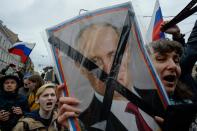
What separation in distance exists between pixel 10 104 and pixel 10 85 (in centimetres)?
38

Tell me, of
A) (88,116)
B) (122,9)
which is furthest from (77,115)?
(122,9)

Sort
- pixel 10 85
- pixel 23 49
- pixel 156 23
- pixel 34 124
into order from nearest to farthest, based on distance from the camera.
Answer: pixel 34 124 < pixel 156 23 < pixel 10 85 < pixel 23 49

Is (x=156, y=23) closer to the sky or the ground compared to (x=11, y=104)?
closer to the sky

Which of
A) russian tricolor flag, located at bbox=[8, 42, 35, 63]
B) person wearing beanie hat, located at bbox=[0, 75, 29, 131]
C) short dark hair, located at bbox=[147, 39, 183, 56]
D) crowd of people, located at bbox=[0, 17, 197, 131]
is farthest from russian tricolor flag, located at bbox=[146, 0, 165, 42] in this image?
russian tricolor flag, located at bbox=[8, 42, 35, 63]

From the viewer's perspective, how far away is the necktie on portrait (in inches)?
48.7

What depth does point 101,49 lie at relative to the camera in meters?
1.22

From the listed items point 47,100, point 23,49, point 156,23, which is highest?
point 156,23

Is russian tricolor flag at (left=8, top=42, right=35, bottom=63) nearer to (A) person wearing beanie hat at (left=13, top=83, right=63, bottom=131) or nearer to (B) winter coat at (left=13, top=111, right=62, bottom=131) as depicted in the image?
(A) person wearing beanie hat at (left=13, top=83, right=63, bottom=131)

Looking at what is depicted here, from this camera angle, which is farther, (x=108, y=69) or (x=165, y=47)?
(x=165, y=47)

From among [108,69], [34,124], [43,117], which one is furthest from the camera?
[43,117]

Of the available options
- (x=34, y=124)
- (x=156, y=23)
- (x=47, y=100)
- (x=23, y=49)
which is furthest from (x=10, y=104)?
(x=23, y=49)

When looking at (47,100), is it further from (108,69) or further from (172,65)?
(108,69)

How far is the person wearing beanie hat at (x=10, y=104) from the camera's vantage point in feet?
11.8

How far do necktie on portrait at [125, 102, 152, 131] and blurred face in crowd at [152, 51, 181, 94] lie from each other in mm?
416
